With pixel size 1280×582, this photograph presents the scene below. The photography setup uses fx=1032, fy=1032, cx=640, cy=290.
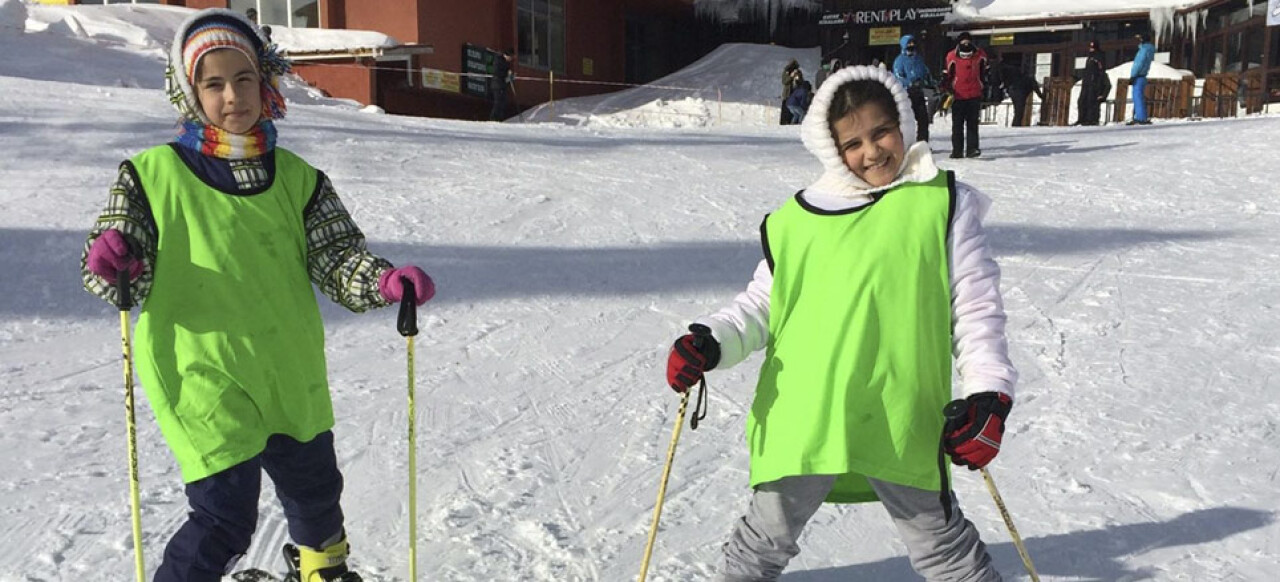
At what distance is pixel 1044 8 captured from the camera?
2573 cm

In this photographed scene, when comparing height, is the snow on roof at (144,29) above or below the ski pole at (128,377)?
above

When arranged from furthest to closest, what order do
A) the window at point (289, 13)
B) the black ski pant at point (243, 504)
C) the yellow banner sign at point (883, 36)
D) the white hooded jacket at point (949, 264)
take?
the yellow banner sign at point (883, 36), the window at point (289, 13), the black ski pant at point (243, 504), the white hooded jacket at point (949, 264)

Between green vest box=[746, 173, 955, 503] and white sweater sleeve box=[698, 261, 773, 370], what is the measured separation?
0.47ft

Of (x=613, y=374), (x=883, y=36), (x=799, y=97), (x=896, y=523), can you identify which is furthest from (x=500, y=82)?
(x=896, y=523)

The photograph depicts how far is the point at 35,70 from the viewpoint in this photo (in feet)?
47.7

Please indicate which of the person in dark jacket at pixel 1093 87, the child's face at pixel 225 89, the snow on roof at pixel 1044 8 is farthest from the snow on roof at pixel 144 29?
the child's face at pixel 225 89

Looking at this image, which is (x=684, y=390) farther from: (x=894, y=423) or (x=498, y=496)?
(x=498, y=496)

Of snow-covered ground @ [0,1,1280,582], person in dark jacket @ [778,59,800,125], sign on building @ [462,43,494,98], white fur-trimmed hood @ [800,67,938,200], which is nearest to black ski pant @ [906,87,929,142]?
snow-covered ground @ [0,1,1280,582]

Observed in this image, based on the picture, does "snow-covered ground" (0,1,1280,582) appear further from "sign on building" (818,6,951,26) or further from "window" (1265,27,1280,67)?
"sign on building" (818,6,951,26)

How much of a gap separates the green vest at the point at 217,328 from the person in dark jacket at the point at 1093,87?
52.5 ft

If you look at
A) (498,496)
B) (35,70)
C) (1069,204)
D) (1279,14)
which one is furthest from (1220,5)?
(498,496)

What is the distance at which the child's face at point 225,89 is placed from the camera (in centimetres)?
227

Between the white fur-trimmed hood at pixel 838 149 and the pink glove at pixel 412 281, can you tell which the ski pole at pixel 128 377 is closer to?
the pink glove at pixel 412 281

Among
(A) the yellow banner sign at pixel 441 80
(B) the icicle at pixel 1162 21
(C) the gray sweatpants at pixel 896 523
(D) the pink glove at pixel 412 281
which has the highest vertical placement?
(B) the icicle at pixel 1162 21
